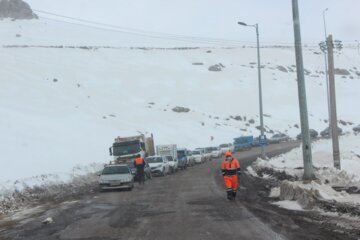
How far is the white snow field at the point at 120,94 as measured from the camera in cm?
3928

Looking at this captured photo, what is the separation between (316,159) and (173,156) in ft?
38.9

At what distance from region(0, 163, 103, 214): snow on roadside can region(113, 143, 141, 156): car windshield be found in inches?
82.1

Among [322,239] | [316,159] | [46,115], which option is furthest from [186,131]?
[322,239]

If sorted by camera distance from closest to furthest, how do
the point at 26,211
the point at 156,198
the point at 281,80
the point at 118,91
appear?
the point at 26,211
the point at 156,198
the point at 118,91
the point at 281,80

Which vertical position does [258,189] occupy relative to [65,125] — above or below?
below

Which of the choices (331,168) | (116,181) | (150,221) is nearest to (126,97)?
(116,181)

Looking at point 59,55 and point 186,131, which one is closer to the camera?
point 186,131

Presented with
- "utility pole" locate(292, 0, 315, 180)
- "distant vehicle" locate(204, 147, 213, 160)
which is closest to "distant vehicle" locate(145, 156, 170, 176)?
"utility pole" locate(292, 0, 315, 180)

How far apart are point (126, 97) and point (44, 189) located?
51388 millimetres

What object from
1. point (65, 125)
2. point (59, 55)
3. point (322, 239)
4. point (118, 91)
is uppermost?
point (59, 55)

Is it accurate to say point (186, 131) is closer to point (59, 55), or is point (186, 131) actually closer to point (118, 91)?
point (118, 91)

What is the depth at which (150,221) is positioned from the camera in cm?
1291

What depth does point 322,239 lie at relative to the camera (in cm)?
963

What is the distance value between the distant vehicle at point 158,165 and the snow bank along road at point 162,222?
49.3 feet
